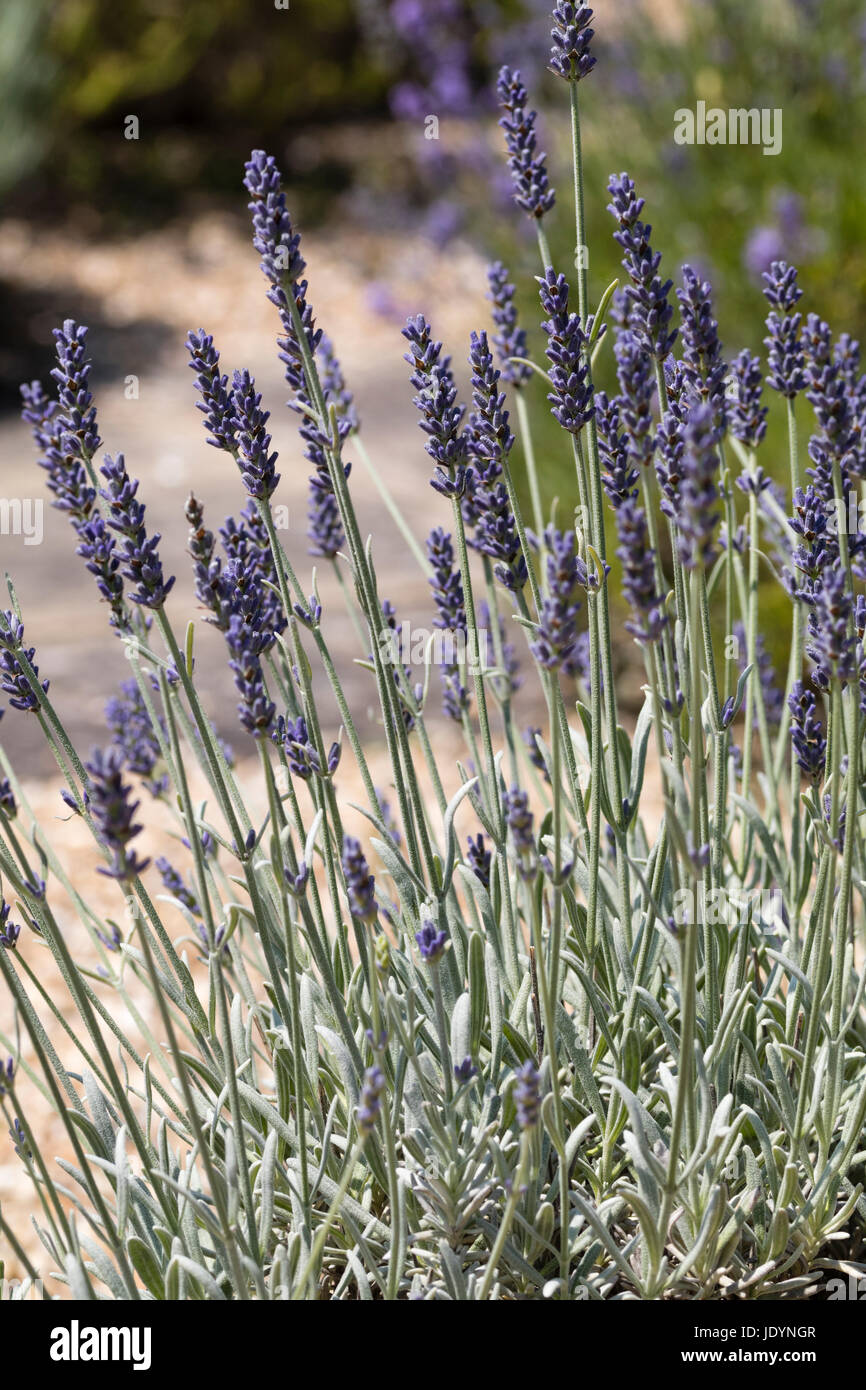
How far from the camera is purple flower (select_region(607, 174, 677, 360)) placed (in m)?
1.60

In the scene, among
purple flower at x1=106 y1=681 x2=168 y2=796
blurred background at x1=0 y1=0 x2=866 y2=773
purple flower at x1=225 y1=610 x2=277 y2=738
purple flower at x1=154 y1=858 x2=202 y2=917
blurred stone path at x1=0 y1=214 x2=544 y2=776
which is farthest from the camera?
blurred background at x1=0 y1=0 x2=866 y2=773

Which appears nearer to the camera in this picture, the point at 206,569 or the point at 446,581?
→ the point at 206,569

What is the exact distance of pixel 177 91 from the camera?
10.9 meters

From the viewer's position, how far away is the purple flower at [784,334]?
6.00ft

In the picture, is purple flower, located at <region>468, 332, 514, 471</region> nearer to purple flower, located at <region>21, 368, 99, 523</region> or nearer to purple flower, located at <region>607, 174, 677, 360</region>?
purple flower, located at <region>607, 174, 677, 360</region>

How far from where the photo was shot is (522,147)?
1.87 metres

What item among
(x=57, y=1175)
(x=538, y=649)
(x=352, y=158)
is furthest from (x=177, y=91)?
(x=538, y=649)

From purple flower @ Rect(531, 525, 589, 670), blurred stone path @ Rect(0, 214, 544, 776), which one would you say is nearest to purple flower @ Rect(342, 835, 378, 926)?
purple flower @ Rect(531, 525, 589, 670)

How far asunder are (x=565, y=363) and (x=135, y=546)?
0.58 metres

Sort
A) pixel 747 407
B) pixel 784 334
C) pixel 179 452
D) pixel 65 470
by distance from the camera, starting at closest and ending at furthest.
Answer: pixel 65 470
pixel 784 334
pixel 747 407
pixel 179 452

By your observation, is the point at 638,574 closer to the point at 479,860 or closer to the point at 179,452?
the point at 479,860

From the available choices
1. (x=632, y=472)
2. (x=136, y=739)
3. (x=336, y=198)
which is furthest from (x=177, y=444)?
(x=632, y=472)

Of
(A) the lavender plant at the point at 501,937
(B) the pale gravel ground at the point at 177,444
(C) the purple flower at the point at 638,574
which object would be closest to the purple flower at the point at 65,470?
(A) the lavender plant at the point at 501,937
